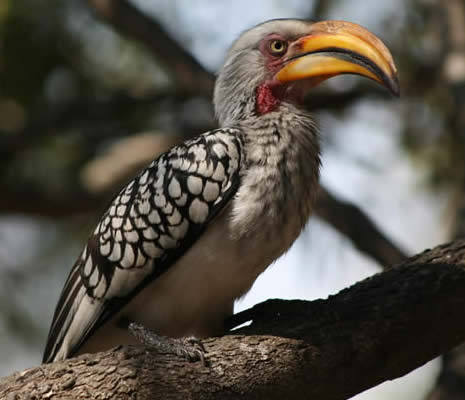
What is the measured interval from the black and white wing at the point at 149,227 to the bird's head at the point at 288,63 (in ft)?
1.35

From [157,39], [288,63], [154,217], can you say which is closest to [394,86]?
[288,63]

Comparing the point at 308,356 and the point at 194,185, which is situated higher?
the point at 194,185

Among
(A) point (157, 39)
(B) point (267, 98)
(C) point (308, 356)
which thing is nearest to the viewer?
(C) point (308, 356)

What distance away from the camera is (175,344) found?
358 centimetres

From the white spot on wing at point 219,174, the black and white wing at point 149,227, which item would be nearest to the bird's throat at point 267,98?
the black and white wing at point 149,227

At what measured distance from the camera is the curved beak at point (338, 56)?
12.9 feet

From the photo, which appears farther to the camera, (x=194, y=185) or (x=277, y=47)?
(x=277, y=47)

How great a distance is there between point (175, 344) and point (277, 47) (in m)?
1.77

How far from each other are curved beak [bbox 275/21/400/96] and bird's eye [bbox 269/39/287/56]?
0.16ft

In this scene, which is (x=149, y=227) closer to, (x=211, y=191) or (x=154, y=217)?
(x=154, y=217)

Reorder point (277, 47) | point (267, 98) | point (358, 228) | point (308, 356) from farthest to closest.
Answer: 1. point (358, 228)
2. point (277, 47)
3. point (267, 98)
4. point (308, 356)

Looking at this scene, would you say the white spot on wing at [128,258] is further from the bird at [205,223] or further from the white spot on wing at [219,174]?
the white spot on wing at [219,174]

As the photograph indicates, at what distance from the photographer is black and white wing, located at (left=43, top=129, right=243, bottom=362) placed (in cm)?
388

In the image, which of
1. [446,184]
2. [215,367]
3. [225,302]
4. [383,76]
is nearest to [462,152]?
[446,184]
